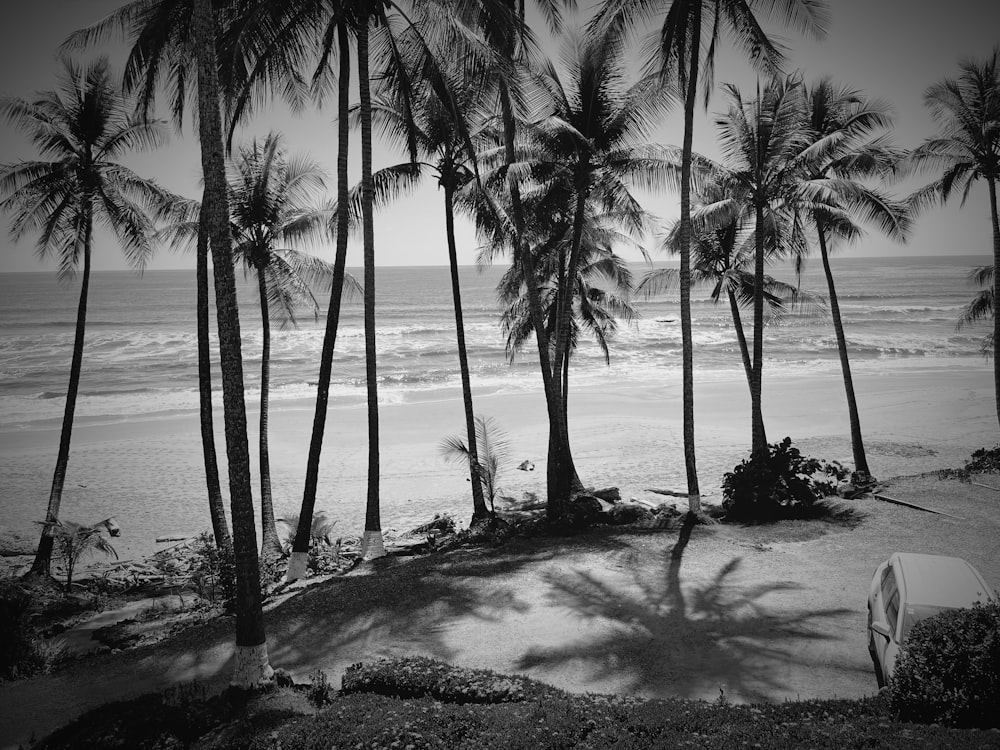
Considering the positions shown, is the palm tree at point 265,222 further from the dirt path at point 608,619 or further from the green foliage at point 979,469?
the green foliage at point 979,469

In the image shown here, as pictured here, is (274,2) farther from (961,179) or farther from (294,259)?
(961,179)

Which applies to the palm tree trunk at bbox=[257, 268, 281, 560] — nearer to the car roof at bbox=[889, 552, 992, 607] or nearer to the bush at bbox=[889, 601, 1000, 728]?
the car roof at bbox=[889, 552, 992, 607]

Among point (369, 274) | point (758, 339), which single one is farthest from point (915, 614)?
point (369, 274)

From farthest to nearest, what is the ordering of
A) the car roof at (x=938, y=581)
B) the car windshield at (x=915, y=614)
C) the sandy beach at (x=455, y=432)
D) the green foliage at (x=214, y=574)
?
the sandy beach at (x=455, y=432), the green foliage at (x=214, y=574), the car roof at (x=938, y=581), the car windshield at (x=915, y=614)

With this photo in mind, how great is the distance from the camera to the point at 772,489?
45.0 feet

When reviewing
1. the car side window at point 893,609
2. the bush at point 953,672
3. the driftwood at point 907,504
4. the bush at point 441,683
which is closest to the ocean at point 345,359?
the driftwood at point 907,504

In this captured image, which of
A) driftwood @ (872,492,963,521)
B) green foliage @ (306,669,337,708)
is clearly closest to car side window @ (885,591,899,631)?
green foliage @ (306,669,337,708)

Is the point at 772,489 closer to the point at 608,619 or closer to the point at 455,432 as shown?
the point at 608,619

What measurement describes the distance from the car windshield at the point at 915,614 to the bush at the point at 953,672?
514 mm

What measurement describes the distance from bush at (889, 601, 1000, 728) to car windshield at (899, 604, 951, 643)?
0.51m

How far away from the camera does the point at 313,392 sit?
116 feet

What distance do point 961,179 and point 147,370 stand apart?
42209 millimetres

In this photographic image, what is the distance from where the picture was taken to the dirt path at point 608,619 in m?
7.30

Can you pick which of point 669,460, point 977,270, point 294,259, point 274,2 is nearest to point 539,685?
point 274,2
